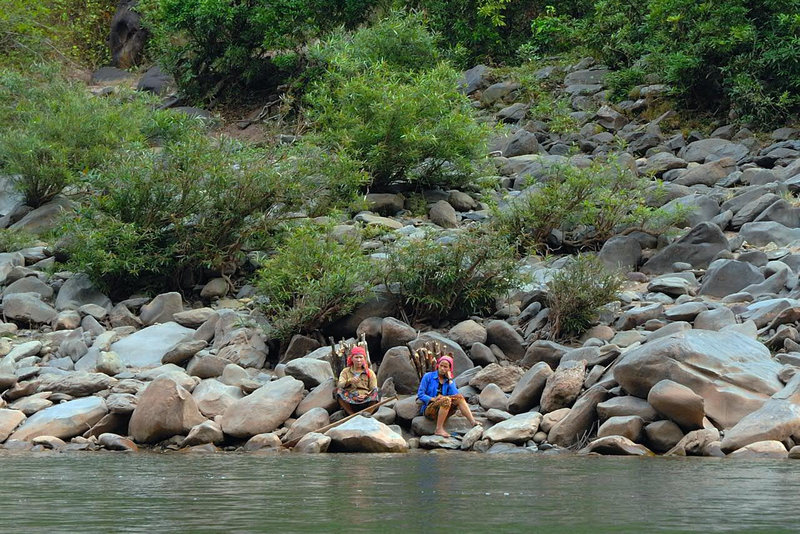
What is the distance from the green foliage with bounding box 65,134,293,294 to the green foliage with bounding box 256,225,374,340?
4.69ft

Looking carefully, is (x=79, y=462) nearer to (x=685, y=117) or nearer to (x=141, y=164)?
(x=141, y=164)

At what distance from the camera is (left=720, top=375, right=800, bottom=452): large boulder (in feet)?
24.7

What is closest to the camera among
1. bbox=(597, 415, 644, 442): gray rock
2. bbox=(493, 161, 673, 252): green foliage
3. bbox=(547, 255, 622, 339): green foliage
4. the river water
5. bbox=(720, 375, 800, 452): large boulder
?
the river water

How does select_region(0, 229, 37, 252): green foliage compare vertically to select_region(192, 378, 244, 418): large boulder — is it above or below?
below

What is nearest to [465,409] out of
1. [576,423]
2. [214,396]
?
[576,423]

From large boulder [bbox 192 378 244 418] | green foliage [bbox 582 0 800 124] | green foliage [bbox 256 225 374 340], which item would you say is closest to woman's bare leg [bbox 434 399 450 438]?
large boulder [bbox 192 378 244 418]

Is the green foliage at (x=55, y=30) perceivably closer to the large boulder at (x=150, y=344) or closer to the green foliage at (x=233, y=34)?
the green foliage at (x=233, y=34)

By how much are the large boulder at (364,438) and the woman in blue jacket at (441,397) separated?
50 cm

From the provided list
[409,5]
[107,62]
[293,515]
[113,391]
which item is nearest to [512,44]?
[409,5]

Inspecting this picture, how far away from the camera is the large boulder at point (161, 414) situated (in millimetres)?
8703

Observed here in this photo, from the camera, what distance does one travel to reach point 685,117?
18.5m

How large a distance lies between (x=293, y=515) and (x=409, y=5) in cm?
1863

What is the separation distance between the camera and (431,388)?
8.78m

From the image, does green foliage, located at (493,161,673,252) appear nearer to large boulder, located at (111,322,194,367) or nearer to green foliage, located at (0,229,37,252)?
large boulder, located at (111,322,194,367)
